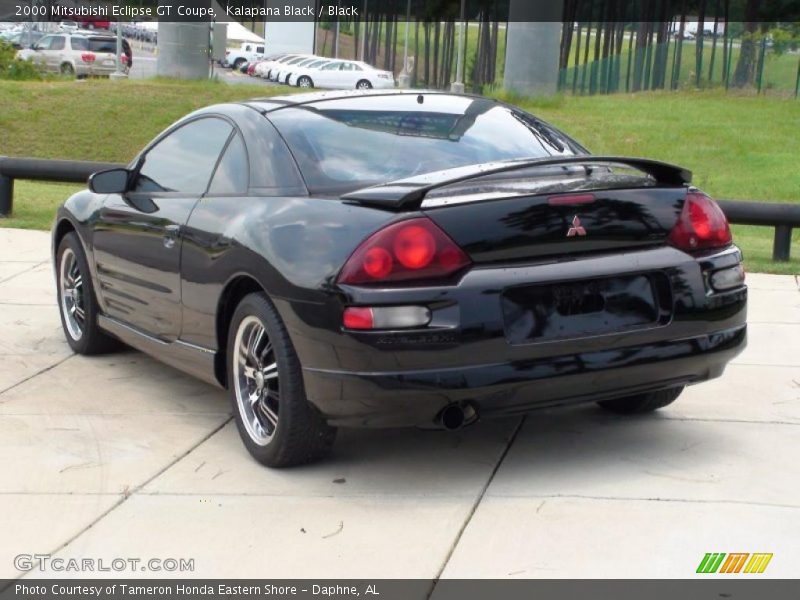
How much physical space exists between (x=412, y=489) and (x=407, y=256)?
97cm

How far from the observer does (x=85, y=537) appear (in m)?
4.55

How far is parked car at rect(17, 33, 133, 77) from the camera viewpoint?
163ft

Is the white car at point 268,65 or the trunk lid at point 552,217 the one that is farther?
the white car at point 268,65

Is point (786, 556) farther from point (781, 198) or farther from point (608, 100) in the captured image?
point (608, 100)

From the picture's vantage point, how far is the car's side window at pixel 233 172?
18.5 feet

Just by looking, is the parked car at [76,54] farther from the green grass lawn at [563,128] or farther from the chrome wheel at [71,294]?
the chrome wheel at [71,294]

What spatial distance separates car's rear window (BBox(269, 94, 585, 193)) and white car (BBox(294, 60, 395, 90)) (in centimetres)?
5034

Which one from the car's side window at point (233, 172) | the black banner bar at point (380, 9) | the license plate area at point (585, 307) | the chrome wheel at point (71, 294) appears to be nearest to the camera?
the license plate area at point (585, 307)

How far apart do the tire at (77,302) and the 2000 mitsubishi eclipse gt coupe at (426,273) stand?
126 cm

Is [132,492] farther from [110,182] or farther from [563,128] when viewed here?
[563,128]

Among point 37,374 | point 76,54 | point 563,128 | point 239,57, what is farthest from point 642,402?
point 239,57

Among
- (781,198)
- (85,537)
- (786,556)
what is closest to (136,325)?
(85,537)

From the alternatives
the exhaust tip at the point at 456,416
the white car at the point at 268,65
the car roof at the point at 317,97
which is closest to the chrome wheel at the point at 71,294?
the car roof at the point at 317,97

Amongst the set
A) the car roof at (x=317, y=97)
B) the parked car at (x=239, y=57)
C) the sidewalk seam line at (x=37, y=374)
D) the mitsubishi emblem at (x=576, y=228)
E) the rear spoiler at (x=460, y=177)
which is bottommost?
the parked car at (x=239, y=57)
